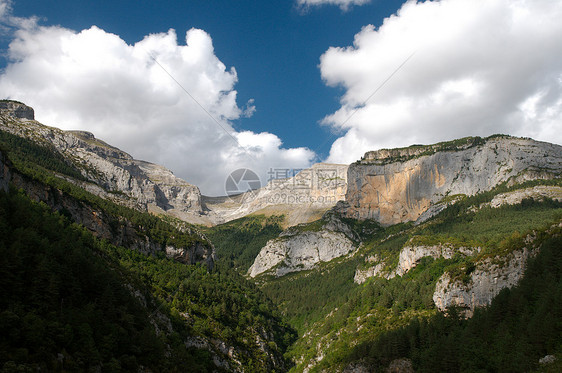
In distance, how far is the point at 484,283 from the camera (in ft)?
245

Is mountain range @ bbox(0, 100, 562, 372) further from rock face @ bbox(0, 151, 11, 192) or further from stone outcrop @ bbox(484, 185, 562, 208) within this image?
stone outcrop @ bbox(484, 185, 562, 208)

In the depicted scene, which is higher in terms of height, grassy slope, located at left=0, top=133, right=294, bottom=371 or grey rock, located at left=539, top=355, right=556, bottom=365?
grassy slope, located at left=0, top=133, right=294, bottom=371

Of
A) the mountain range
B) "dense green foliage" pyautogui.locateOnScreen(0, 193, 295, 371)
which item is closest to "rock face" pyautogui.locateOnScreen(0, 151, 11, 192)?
the mountain range

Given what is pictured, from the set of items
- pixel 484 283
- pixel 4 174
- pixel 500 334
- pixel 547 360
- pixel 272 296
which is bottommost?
pixel 547 360

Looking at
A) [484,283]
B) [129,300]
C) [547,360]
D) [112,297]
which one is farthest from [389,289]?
[112,297]

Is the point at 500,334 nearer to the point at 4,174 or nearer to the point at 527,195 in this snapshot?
the point at 4,174

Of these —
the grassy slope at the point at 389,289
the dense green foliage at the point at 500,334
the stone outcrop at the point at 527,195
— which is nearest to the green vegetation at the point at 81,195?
the grassy slope at the point at 389,289

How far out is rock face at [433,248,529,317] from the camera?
70000mm

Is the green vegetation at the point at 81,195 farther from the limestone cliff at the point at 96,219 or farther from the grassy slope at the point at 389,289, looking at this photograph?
the grassy slope at the point at 389,289

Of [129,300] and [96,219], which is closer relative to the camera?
[129,300]

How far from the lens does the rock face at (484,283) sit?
70.0 metres

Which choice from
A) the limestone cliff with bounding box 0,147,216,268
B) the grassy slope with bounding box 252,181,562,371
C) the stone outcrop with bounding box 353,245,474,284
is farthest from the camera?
the stone outcrop with bounding box 353,245,474,284

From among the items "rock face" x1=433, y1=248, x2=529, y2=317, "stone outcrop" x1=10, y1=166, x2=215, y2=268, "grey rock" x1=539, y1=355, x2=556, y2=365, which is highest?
"stone outcrop" x1=10, y1=166, x2=215, y2=268

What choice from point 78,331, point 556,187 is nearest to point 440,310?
point 78,331
